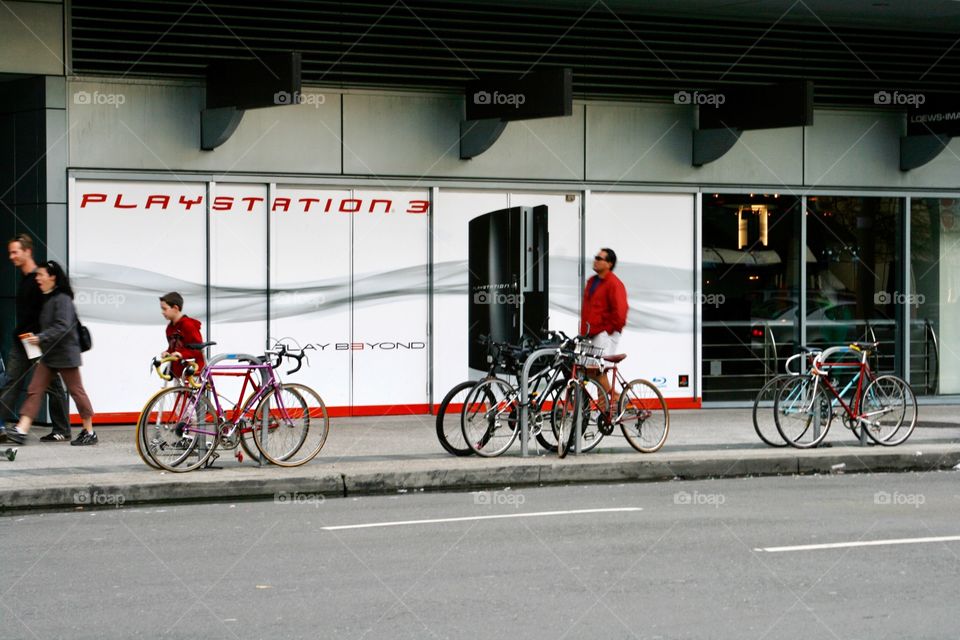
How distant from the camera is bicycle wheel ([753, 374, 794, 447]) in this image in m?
13.0

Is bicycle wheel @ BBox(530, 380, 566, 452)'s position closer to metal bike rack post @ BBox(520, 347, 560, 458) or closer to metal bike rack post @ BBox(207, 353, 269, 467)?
metal bike rack post @ BBox(520, 347, 560, 458)

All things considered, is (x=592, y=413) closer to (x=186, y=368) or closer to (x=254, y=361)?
(x=254, y=361)

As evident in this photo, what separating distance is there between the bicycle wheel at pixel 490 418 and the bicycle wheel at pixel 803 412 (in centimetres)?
253

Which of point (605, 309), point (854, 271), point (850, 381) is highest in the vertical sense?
point (854, 271)

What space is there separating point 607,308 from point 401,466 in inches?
113

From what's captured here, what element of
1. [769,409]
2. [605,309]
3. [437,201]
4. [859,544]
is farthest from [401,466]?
[437,201]

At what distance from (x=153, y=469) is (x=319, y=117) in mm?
5535

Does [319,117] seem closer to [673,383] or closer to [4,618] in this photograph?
[673,383]

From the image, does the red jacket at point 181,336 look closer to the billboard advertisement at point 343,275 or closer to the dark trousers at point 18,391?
the dark trousers at point 18,391

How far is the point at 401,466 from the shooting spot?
1168 cm

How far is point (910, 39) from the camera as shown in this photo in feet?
58.5

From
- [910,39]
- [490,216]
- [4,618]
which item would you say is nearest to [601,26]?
[490,216]

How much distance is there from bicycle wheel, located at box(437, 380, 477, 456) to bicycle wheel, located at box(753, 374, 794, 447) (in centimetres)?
276

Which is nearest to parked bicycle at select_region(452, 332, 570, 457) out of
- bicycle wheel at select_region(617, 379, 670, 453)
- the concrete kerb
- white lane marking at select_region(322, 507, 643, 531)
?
the concrete kerb
